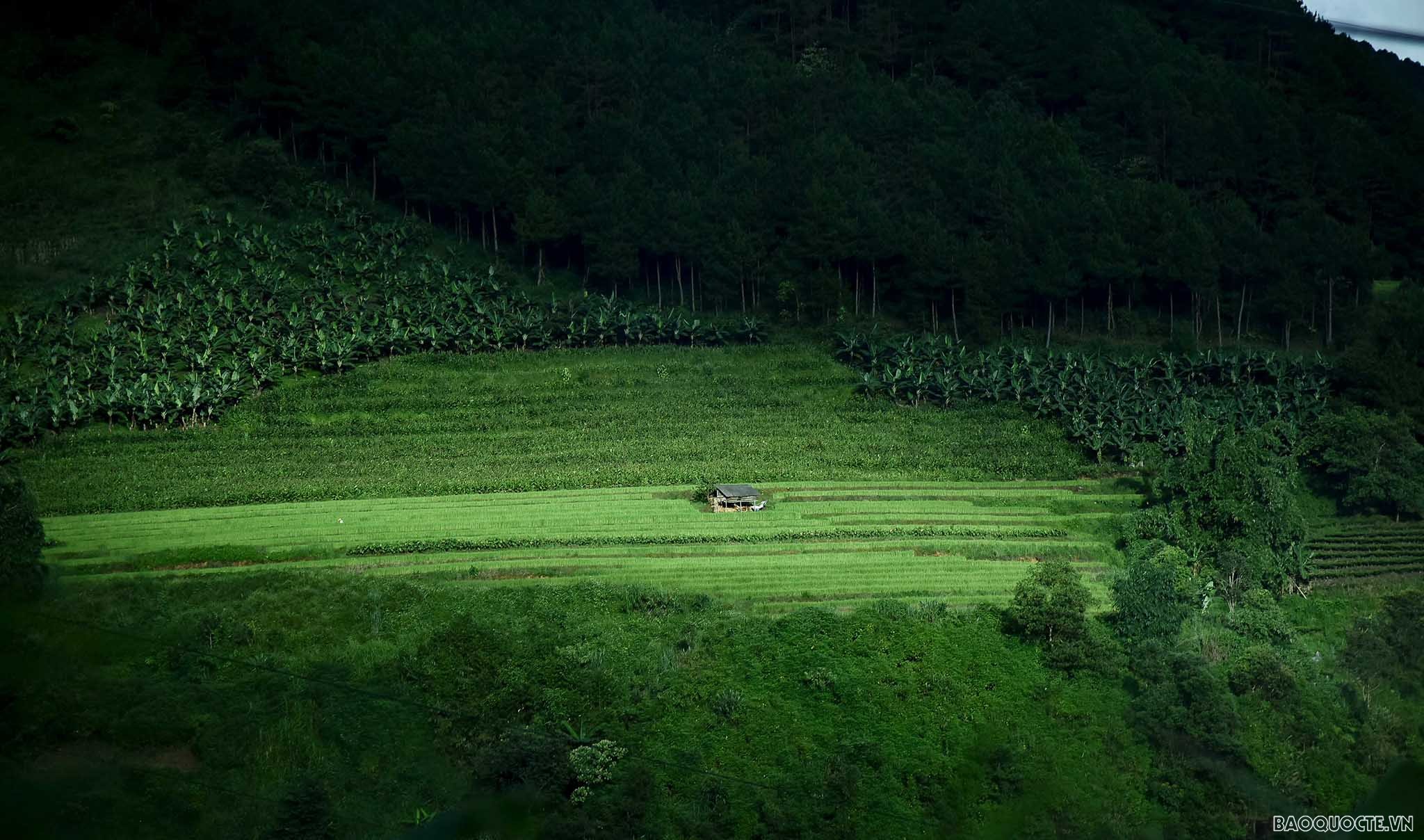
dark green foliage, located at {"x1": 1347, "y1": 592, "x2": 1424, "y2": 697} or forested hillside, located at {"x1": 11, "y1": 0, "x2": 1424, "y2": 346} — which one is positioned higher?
forested hillside, located at {"x1": 11, "y1": 0, "x2": 1424, "y2": 346}

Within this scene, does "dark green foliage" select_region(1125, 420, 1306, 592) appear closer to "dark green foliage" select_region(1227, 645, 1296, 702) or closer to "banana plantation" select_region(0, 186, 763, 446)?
"dark green foliage" select_region(1227, 645, 1296, 702)

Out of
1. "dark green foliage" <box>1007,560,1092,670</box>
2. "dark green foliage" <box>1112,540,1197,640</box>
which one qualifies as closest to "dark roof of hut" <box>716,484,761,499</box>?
"dark green foliage" <box>1007,560,1092,670</box>

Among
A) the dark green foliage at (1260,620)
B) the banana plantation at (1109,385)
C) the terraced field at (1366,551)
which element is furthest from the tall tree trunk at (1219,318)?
the dark green foliage at (1260,620)

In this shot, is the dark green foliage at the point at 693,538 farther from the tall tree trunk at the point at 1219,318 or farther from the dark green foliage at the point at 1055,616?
the tall tree trunk at the point at 1219,318

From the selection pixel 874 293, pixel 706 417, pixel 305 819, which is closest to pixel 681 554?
pixel 706 417

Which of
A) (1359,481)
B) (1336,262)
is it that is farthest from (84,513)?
(1336,262)

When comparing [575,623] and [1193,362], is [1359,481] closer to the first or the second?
[1193,362]
